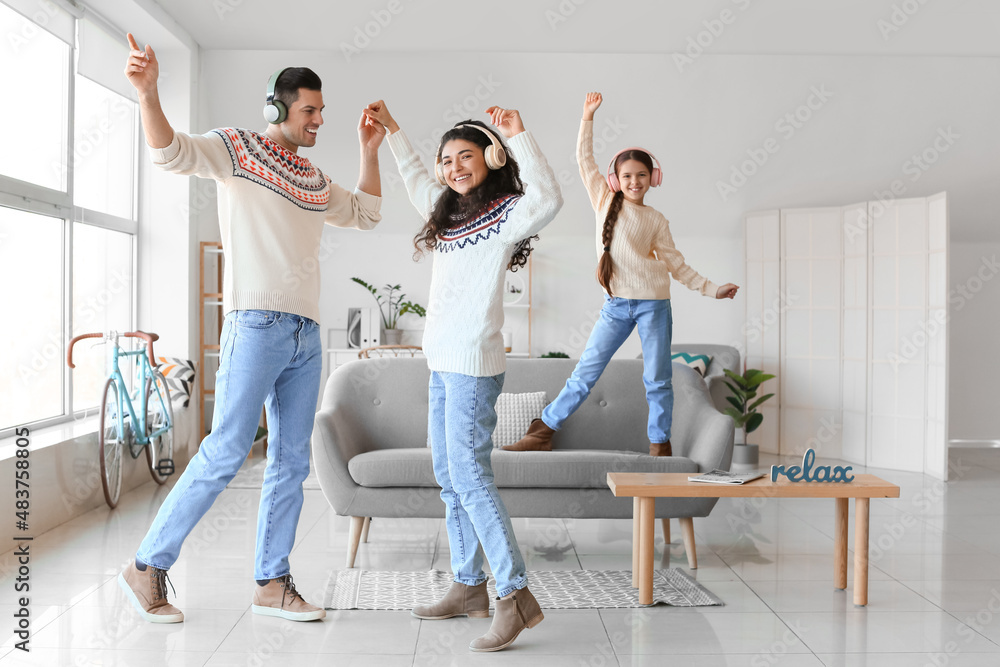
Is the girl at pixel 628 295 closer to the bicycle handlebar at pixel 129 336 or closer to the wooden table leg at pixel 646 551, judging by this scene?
the wooden table leg at pixel 646 551

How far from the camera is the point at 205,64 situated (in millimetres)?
5707

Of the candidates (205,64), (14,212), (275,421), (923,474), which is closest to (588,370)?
(275,421)

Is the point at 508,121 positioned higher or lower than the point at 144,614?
higher

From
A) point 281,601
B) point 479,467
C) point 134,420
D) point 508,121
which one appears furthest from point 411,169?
point 134,420

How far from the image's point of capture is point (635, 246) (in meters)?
3.45

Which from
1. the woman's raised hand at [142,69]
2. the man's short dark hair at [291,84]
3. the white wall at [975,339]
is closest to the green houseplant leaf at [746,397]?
the white wall at [975,339]

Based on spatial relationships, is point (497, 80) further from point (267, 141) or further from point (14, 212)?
point (267, 141)

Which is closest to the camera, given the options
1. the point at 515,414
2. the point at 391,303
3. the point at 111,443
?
the point at 515,414

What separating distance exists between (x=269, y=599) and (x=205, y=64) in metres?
4.27

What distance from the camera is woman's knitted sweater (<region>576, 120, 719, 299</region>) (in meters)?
3.42

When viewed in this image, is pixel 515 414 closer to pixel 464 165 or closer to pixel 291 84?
pixel 464 165

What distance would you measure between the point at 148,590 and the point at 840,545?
222cm

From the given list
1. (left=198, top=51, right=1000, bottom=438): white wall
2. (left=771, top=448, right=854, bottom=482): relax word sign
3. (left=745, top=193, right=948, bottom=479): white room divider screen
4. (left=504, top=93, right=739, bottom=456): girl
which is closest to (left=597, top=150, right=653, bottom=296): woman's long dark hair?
(left=504, top=93, right=739, bottom=456): girl

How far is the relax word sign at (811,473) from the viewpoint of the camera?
284cm
